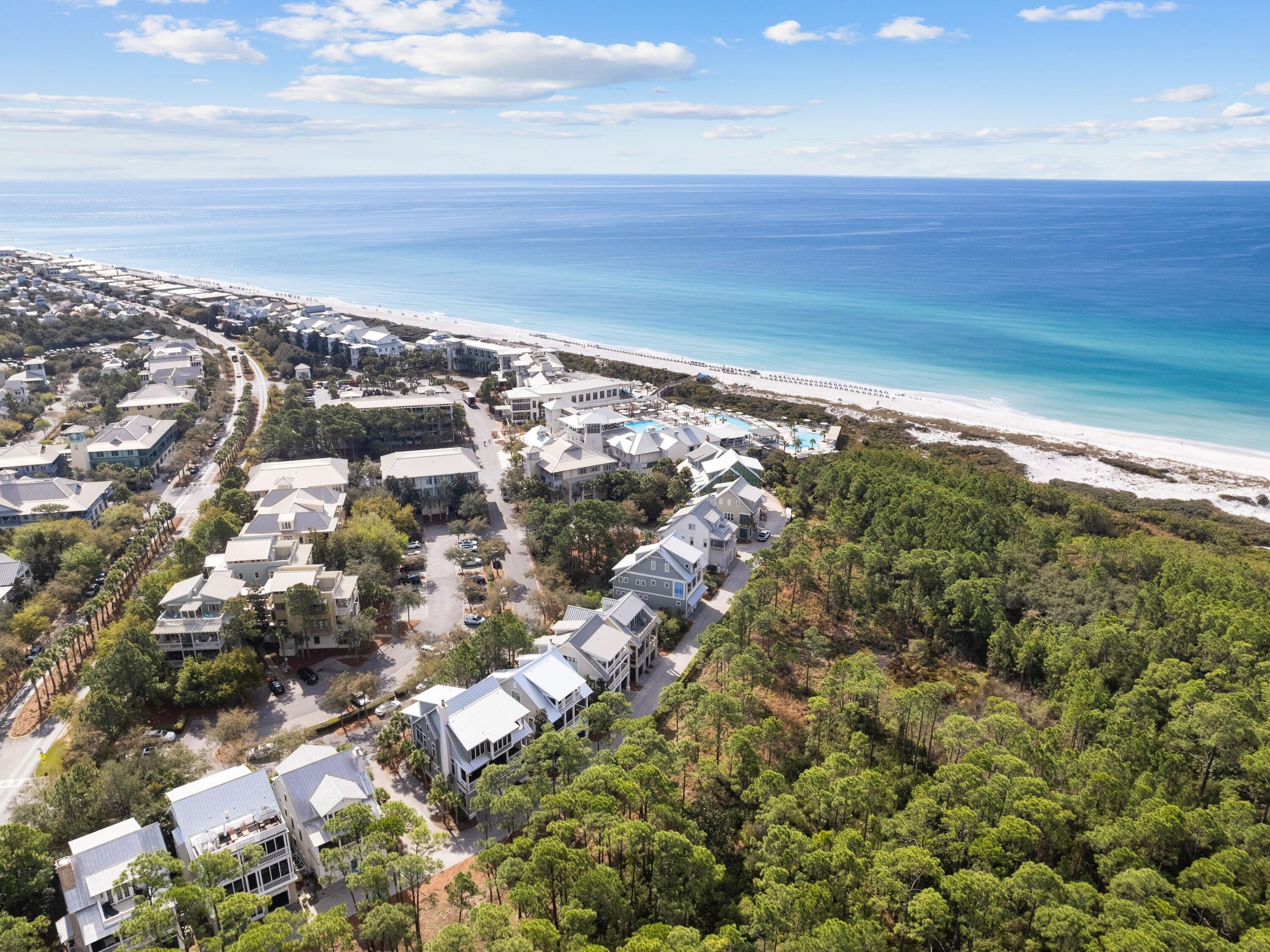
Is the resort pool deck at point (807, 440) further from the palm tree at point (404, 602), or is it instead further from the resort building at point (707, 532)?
the palm tree at point (404, 602)

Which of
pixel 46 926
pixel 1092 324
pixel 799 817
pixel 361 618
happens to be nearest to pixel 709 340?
pixel 1092 324

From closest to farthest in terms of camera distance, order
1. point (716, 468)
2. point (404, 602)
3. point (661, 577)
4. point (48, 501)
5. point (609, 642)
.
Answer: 1. point (609, 642)
2. point (404, 602)
3. point (661, 577)
4. point (48, 501)
5. point (716, 468)

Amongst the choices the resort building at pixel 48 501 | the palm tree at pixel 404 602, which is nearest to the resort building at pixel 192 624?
the palm tree at pixel 404 602

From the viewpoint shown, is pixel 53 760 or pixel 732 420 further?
pixel 732 420

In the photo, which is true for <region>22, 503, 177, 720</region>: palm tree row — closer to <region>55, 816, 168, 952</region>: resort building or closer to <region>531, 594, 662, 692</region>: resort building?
<region>55, 816, 168, 952</region>: resort building

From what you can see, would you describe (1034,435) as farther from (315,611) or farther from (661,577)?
(315,611)

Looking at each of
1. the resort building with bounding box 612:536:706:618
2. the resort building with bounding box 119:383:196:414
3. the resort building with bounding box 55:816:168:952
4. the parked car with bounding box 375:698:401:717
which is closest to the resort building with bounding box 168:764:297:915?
the resort building with bounding box 55:816:168:952

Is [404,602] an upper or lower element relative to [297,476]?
lower

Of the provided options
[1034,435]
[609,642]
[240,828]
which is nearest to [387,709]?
[240,828]
